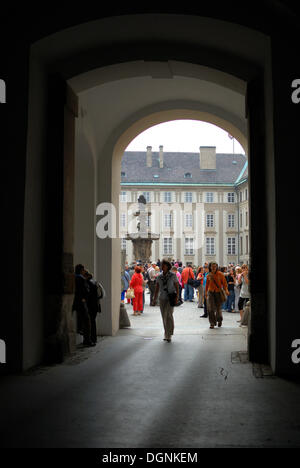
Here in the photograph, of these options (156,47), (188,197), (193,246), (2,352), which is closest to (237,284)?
(156,47)

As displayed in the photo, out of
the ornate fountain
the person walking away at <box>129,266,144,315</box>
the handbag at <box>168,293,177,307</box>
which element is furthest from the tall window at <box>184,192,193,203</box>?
the handbag at <box>168,293,177,307</box>

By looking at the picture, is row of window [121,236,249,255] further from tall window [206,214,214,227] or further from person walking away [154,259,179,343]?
person walking away [154,259,179,343]

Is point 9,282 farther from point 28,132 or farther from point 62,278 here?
point 28,132

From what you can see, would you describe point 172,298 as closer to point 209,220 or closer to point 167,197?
point 209,220

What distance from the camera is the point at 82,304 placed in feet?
34.0

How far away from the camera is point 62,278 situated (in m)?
8.59

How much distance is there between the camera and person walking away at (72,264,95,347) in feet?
33.6

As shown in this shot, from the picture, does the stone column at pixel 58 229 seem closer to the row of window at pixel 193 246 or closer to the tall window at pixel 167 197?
the row of window at pixel 193 246

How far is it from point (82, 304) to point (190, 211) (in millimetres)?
62214

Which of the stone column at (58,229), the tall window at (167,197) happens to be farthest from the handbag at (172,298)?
the tall window at (167,197)

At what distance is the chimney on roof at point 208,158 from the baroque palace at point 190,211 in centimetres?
149

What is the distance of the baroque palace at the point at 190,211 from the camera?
7125cm

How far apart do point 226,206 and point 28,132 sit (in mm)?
65643
